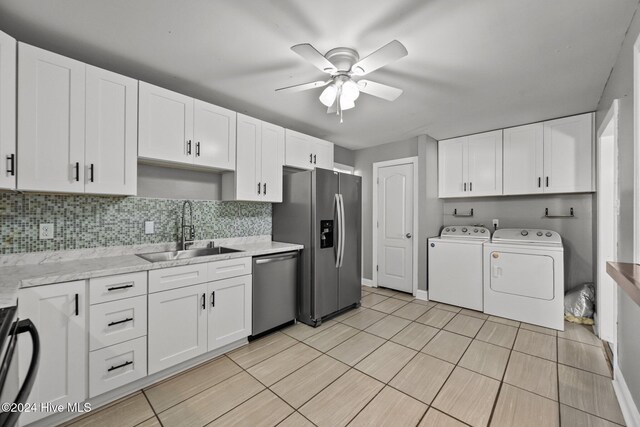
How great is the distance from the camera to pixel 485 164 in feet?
12.2

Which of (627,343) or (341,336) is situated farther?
(341,336)

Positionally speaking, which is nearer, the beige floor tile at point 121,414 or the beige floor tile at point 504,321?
the beige floor tile at point 121,414

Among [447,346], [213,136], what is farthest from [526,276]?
[213,136]

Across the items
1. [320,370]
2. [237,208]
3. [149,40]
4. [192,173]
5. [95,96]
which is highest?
[149,40]

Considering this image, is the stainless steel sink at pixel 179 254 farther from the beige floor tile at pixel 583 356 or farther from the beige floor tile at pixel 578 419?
the beige floor tile at pixel 583 356

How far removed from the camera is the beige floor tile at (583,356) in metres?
2.19

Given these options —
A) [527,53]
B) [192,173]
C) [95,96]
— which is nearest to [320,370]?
[192,173]

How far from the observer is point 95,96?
6.34 ft

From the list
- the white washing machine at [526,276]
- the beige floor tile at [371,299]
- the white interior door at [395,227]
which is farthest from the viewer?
the white interior door at [395,227]

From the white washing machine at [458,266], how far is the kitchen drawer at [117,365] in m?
3.46

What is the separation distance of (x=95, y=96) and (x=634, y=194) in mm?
3570

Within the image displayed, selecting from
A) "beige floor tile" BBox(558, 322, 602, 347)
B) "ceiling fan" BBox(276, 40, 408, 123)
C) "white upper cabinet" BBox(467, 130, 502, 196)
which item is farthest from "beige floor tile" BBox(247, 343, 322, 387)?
"white upper cabinet" BBox(467, 130, 502, 196)

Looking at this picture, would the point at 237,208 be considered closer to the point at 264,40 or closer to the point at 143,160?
the point at 143,160

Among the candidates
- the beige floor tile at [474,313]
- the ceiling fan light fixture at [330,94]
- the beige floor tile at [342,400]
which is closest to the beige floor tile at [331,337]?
the beige floor tile at [342,400]
